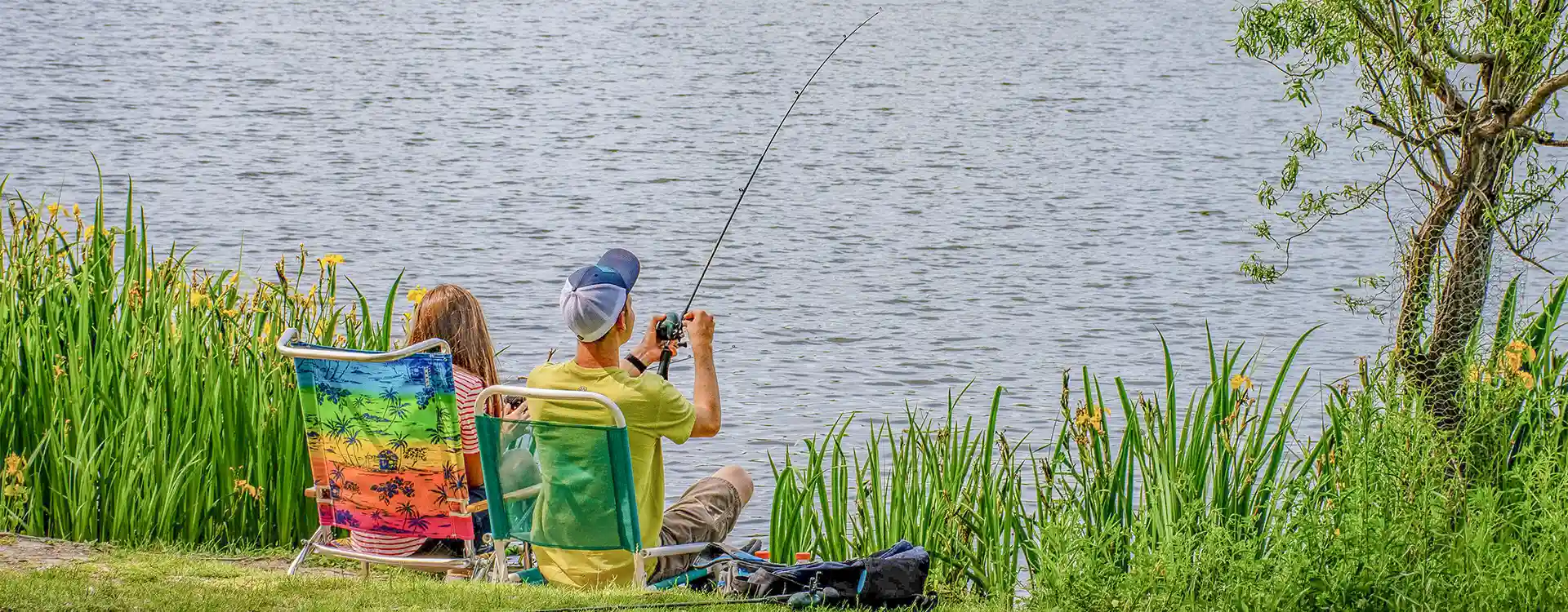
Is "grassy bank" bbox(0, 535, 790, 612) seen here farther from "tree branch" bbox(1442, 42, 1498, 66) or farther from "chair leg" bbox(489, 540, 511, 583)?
"tree branch" bbox(1442, 42, 1498, 66)

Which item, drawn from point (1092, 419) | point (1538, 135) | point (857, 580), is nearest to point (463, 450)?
point (857, 580)

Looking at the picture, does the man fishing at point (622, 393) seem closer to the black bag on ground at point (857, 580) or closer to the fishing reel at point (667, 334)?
the fishing reel at point (667, 334)

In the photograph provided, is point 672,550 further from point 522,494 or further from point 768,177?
point 768,177

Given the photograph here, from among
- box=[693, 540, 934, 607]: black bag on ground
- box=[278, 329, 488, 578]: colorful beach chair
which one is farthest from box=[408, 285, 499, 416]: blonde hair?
box=[693, 540, 934, 607]: black bag on ground

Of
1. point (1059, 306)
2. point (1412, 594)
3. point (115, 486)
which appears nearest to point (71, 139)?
point (1059, 306)

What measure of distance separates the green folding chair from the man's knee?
2.01 feet

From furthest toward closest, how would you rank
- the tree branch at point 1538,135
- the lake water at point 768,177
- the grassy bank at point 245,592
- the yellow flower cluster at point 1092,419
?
1. the lake water at point 768,177
2. the yellow flower cluster at point 1092,419
3. the tree branch at point 1538,135
4. the grassy bank at point 245,592

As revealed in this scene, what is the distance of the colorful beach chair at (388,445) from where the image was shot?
525cm

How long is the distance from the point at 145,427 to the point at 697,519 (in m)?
1.92

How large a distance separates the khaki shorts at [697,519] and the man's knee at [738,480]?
0.05 ft

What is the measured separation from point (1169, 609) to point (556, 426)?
173 centimetres

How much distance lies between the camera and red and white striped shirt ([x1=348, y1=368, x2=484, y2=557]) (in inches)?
216

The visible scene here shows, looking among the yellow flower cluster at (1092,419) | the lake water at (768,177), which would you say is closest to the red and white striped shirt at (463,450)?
the yellow flower cluster at (1092,419)

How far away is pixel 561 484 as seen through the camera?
5.06 metres
